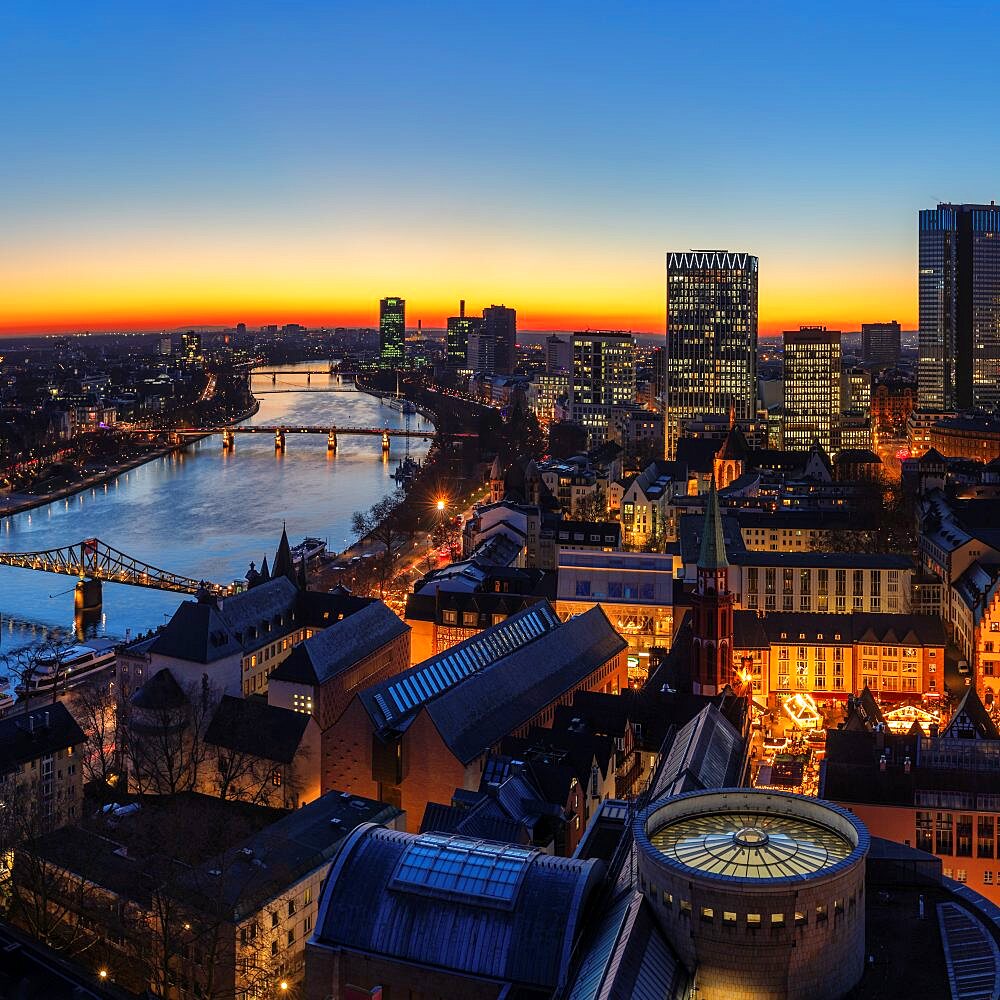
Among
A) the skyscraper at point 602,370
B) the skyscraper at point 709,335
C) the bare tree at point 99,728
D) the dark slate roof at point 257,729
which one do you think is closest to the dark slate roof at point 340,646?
the dark slate roof at point 257,729

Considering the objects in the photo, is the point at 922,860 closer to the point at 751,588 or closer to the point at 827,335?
the point at 751,588

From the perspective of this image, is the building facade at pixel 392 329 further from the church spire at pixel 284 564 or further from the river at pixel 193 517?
the church spire at pixel 284 564

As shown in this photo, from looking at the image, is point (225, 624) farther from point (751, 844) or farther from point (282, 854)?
point (751, 844)

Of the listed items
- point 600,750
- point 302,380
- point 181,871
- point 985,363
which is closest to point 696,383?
point 985,363

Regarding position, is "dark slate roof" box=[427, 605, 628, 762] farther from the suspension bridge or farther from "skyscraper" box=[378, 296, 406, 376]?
"skyscraper" box=[378, 296, 406, 376]

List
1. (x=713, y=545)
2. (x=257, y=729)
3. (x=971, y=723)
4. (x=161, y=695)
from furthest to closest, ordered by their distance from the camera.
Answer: (x=713, y=545), (x=161, y=695), (x=257, y=729), (x=971, y=723)

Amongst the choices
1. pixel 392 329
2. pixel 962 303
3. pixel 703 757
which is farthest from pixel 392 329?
pixel 703 757

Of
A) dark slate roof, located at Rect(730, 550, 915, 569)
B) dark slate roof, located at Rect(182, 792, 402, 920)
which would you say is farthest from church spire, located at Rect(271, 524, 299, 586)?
dark slate roof, located at Rect(182, 792, 402, 920)
